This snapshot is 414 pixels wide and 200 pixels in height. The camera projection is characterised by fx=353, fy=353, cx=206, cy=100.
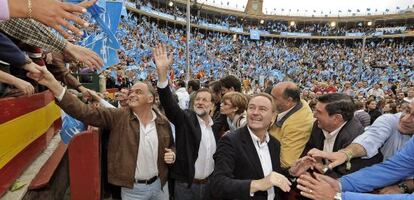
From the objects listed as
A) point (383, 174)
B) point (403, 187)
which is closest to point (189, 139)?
point (383, 174)

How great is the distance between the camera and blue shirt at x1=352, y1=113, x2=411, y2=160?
2.75 metres

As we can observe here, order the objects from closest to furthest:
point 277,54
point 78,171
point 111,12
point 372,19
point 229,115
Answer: point 78,171
point 229,115
point 111,12
point 277,54
point 372,19

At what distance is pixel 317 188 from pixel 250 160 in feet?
1.64

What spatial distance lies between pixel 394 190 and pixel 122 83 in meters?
8.95

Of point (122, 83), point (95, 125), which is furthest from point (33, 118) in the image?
point (122, 83)

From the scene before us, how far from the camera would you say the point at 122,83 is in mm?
10492

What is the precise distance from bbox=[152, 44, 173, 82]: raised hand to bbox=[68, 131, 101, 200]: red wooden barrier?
74cm

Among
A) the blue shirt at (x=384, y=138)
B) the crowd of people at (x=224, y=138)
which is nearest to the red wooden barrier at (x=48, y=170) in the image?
the crowd of people at (x=224, y=138)

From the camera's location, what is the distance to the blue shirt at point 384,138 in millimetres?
2754

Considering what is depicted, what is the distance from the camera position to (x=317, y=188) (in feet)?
7.26

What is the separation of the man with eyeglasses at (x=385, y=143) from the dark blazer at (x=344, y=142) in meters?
0.07

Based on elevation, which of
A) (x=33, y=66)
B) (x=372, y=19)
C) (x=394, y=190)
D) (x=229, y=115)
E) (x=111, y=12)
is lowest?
(x=394, y=190)

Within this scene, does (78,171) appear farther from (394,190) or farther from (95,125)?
(394,190)

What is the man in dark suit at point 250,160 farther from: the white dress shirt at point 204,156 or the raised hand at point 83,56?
the raised hand at point 83,56
